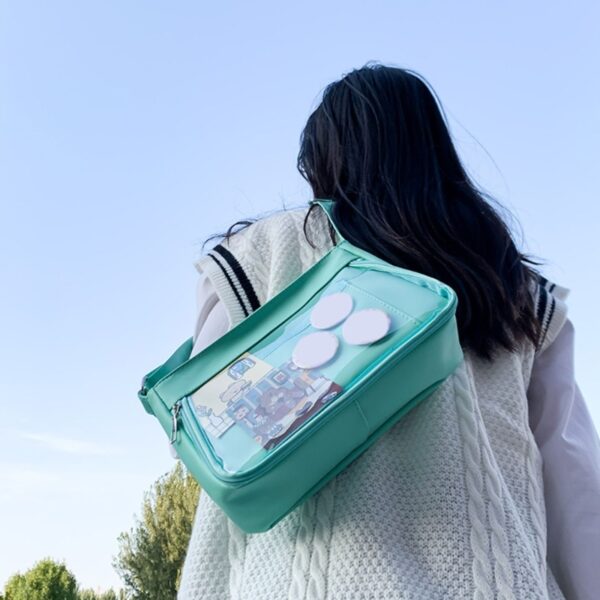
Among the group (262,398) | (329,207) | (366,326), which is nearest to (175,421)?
(262,398)

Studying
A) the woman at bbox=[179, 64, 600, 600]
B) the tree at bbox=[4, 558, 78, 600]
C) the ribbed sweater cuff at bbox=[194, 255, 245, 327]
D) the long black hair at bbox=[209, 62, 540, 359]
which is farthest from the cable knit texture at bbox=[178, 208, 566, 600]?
the tree at bbox=[4, 558, 78, 600]

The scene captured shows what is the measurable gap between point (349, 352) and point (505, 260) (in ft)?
1.21

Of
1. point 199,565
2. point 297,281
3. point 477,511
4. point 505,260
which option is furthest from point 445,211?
point 199,565

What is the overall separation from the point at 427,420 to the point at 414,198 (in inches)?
12.2

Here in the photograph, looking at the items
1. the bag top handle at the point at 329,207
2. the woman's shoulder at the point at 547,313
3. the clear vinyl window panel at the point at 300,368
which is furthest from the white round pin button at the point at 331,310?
the woman's shoulder at the point at 547,313

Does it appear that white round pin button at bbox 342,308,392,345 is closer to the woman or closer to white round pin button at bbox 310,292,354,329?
white round pin button at bbox 310,292,354,329

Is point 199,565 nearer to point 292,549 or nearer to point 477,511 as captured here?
point 292,549

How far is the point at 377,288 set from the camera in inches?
29.9

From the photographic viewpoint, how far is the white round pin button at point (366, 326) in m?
0.71

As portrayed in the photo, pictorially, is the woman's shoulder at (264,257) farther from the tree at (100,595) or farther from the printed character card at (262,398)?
the tree at (100,595)

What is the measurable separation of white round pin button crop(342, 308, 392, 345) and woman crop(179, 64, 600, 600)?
0.39 feet

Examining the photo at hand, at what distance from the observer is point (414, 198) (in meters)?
0.92

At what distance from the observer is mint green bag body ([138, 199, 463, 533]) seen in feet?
2.18

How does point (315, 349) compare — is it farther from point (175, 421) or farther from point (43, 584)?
point (43, 584)
